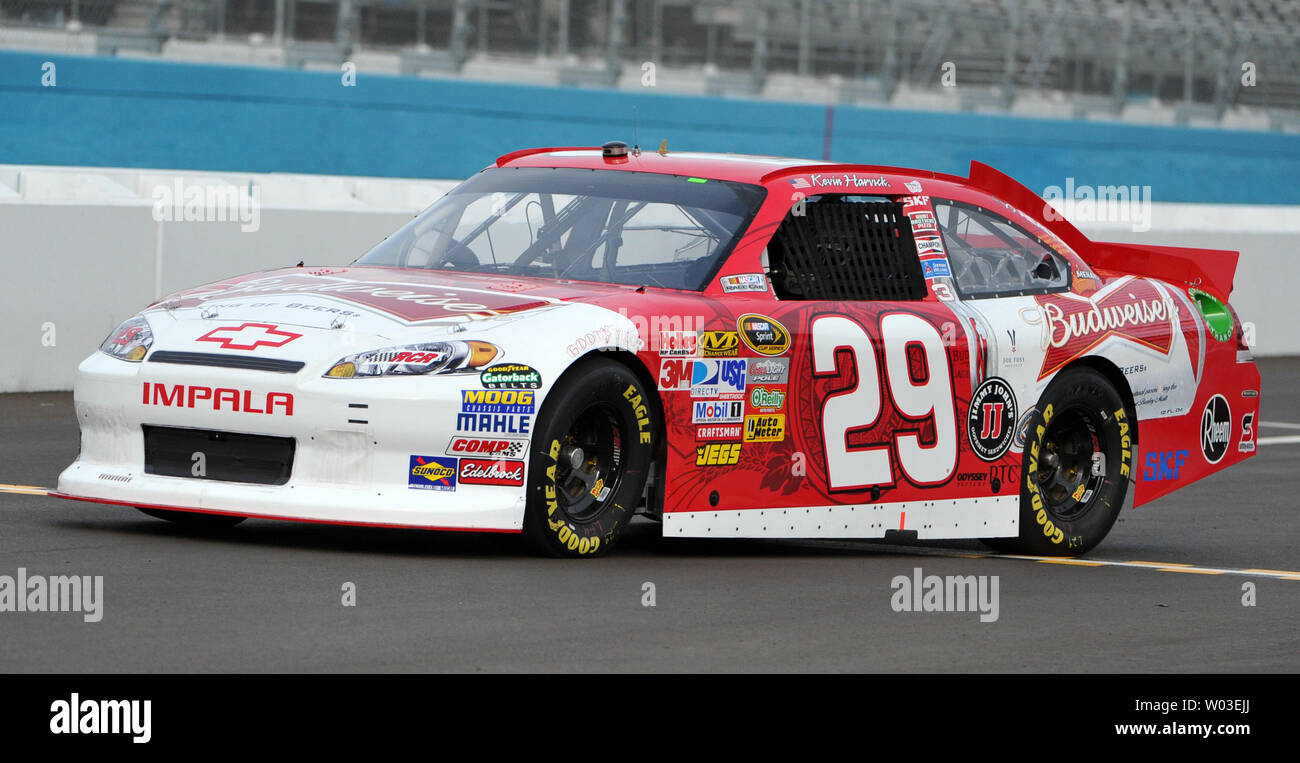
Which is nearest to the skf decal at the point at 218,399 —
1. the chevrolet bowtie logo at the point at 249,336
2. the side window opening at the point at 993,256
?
the chevrolet bowtie logo at the point at 249,336

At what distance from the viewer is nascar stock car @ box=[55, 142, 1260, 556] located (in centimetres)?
714

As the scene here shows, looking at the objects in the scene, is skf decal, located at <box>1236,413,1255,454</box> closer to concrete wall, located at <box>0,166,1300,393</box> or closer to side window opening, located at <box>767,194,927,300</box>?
side window opening, located at <box>767,194,927,300</box>

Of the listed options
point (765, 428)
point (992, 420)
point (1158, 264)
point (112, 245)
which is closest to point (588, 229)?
point (765, 428)

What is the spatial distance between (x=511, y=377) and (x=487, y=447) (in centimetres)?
24

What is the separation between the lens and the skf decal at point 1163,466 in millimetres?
9297

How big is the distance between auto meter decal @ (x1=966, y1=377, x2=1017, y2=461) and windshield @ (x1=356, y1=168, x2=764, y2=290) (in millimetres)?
1213

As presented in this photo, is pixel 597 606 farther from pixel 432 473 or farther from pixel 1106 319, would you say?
pixel 1106 319

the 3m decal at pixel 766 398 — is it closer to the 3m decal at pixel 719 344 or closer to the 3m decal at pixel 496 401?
the 3m decal at pixel 719 344

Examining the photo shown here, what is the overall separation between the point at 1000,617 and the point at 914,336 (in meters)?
1.65

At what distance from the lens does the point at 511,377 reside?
23.4ft

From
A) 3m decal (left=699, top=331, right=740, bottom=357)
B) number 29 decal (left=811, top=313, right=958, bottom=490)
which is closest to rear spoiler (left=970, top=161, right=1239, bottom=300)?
number 29 decal (left=811, top=313, right=958, bottom=490)
